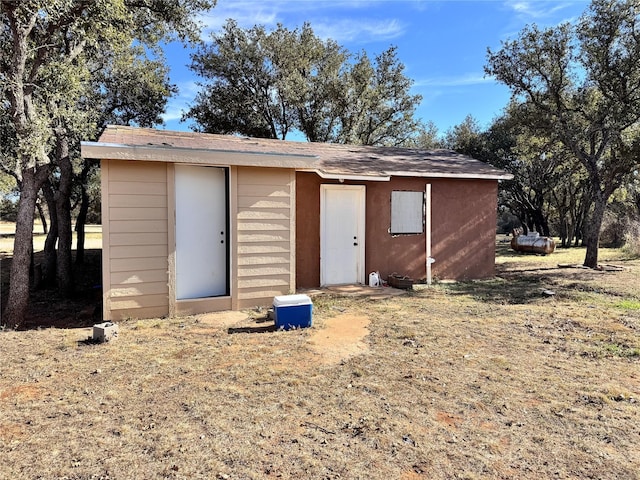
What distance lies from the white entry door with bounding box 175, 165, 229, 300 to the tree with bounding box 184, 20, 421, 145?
1123 centimetres

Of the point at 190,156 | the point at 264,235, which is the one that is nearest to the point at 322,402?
the point at 264,235

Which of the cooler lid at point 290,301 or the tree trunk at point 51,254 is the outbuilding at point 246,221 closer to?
the cooler lid at point 290,301

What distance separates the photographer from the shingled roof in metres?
5.74

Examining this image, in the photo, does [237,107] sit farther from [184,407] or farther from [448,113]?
[184,407]

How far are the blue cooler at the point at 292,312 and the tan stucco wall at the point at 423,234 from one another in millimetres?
2491

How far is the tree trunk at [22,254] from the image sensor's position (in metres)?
6.20

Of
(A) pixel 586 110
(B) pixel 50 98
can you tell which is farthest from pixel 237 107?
(A) pixel 586 110

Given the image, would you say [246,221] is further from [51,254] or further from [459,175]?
[51,254]

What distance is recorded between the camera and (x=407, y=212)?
9.22 m

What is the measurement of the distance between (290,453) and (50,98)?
673 cm

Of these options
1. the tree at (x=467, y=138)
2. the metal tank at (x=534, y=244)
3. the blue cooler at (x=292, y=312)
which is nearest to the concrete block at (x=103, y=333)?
the blue cooler at (x=292, y=312)

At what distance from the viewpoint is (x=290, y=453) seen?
2672mm

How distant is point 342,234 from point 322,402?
5404 millimetres

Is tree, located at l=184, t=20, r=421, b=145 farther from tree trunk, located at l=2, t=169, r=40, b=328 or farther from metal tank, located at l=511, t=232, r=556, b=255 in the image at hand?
tree trunk, located at l=2, t=169, r=40, b=328
